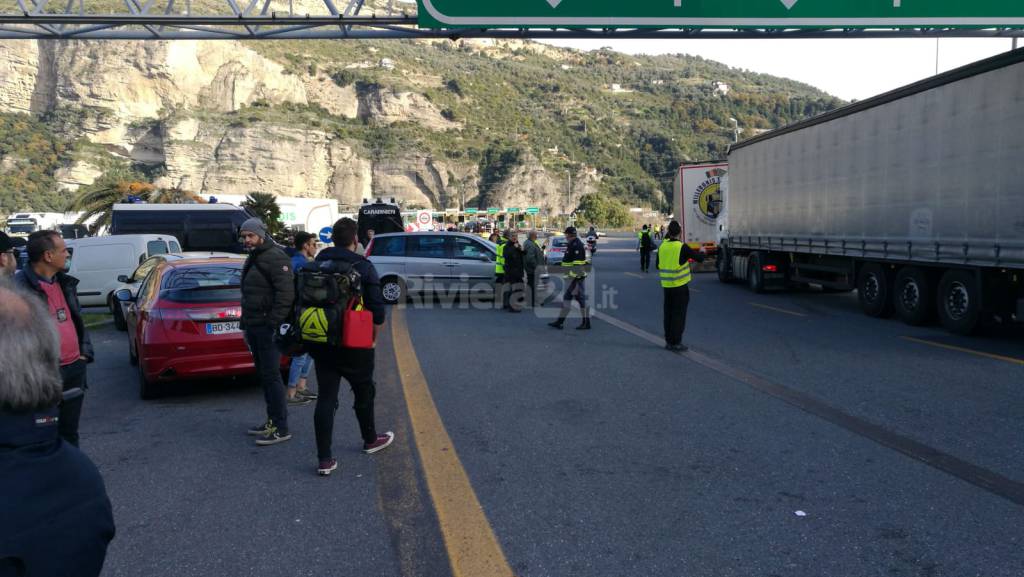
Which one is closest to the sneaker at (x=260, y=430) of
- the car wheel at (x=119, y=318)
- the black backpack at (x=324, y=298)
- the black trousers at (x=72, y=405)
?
the black backpack at (x=324, y=298)

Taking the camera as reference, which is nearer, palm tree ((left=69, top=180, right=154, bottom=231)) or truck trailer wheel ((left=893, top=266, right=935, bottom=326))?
truck trailer wheel ((left=893, top=266, right=935, bottom=326))

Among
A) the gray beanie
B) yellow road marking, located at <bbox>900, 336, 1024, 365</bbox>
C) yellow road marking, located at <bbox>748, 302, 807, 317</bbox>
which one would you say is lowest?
yellow road marking, located at <bbox>748, 302, 807, 317</bbox>

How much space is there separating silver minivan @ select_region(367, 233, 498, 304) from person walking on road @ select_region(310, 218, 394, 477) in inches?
464

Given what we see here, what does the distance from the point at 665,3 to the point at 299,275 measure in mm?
7195

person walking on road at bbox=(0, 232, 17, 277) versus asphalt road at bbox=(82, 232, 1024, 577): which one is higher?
person walking on road at bbox=(0, 232, 17, 277)

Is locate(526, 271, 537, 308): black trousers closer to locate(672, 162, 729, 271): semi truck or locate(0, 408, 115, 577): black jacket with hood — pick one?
locate(672, 162, 729, 271): semi truck

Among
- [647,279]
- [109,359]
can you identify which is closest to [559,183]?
[647,279]

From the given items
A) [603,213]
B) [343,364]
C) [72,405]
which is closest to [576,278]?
[343,364]

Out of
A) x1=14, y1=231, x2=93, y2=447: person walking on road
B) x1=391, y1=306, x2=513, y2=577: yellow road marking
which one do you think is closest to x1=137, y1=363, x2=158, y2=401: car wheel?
x1=391, y1=306, x2=513, y2=577: yellow road marking

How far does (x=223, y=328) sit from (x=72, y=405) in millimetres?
3554

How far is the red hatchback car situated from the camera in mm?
7469

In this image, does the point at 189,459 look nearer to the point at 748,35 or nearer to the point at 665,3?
the point at 665,3

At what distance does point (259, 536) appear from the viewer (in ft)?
13.5

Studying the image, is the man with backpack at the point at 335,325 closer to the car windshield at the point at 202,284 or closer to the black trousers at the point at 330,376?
the black trousers at the point at 330,376
